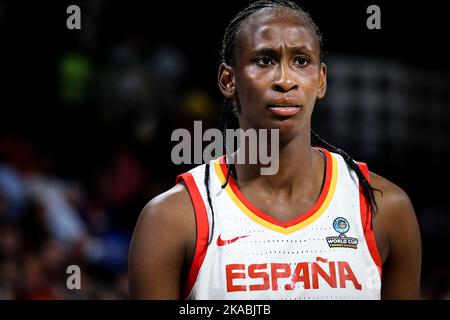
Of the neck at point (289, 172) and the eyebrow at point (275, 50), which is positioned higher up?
the eyebrow at point (275, 50)

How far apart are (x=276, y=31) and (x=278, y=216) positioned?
0.70 meters

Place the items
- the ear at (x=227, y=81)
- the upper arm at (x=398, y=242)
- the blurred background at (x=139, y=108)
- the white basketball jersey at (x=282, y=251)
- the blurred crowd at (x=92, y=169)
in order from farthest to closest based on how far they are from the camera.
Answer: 1. the blurred background at (x=139, y=108)
2. the blurred crowd at (x=92, y=169)
3. the ear at (x=227, y=81)
4. the upper arm at (x=398, y=242)
5. the white basketball jersey at (x=282, y=251)

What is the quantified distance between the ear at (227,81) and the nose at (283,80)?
0.27 m

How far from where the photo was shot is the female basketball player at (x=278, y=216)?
2926mm

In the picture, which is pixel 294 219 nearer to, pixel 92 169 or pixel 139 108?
pixel 92 169

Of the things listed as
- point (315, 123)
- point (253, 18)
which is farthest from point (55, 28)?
point (253, 18)

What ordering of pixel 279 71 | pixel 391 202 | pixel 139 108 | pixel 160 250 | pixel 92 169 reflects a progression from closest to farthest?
pixel 160 250 → pixel 279 71 → pixel 391 202 → pixel 92 169 → pixel 139 108

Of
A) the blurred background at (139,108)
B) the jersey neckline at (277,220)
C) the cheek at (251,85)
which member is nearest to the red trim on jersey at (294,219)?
the jersey neckline at (277,220)

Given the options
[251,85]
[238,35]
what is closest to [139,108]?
[238,35]

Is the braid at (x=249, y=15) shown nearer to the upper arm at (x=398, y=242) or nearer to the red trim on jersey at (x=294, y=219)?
the red trim on jersey at (x=294, y=219)

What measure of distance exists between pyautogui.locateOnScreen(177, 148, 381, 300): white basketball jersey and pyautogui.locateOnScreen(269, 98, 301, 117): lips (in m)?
0.36

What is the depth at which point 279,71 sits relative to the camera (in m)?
3.03

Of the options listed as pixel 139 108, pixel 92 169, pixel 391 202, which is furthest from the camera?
pixel 139 108

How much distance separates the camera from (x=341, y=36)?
26.0ft
